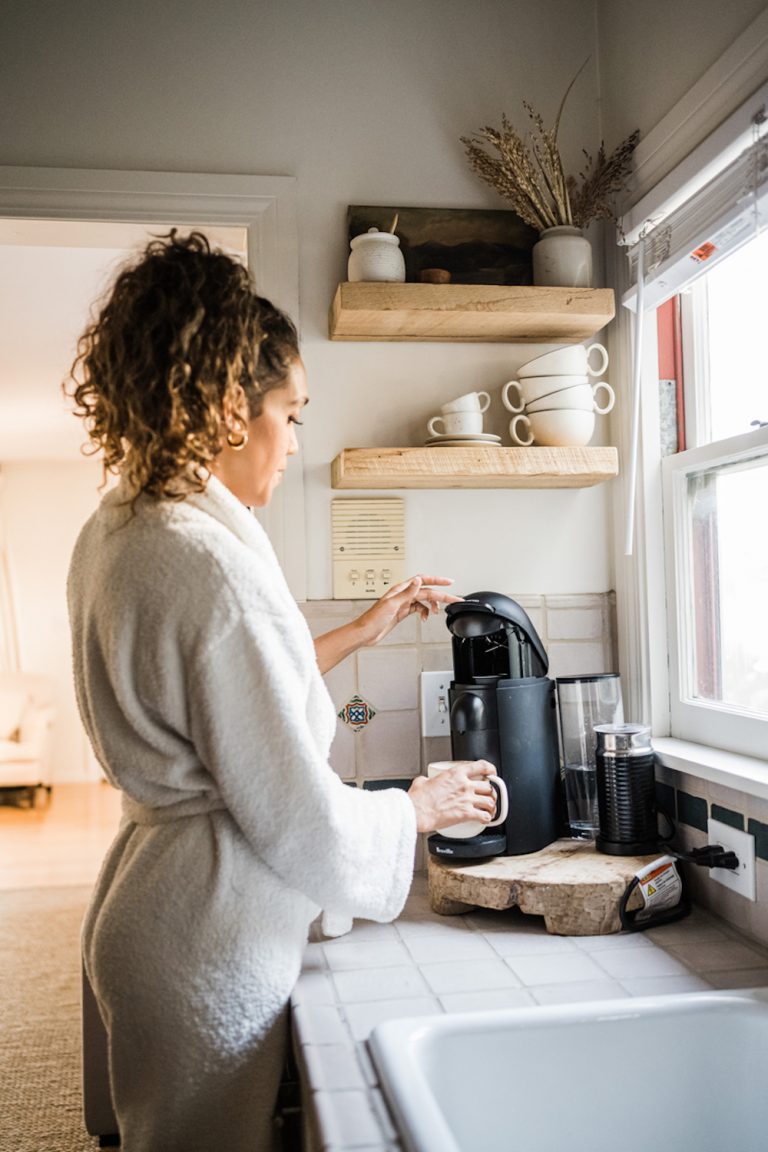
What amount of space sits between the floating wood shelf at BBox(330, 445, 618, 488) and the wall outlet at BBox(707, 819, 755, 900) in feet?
2.13

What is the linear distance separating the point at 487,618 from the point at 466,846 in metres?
0.36

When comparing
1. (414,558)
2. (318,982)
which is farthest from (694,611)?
(318,982)

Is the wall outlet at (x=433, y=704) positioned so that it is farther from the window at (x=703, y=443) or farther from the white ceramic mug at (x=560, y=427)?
the white ceramic mug at (x=560, y=427)

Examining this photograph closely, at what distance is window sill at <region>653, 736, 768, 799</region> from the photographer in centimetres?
140

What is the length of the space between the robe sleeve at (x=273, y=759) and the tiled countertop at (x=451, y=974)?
17 centimetres

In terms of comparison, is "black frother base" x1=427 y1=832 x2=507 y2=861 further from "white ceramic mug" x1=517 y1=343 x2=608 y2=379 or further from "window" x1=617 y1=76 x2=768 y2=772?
"white ceramic mug" x1=517 y1=343 x2=608 y2=379

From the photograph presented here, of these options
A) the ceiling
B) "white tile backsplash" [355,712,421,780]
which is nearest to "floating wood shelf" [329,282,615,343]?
the ceiling

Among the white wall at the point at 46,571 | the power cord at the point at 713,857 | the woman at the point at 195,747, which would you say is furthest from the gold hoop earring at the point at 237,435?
the white wall at the point at 46,571

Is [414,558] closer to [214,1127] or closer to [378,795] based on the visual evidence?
[378,795]

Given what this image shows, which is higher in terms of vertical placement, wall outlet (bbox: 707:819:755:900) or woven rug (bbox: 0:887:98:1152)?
wall outlet (bbox: 707:819:755:900)

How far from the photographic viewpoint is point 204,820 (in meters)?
1.12

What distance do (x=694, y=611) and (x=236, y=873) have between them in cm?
103

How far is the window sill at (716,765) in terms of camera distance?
1399 mm

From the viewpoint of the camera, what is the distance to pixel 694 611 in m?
1.81
